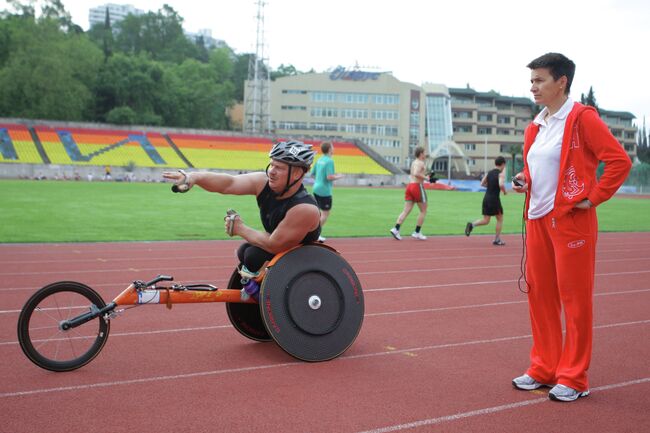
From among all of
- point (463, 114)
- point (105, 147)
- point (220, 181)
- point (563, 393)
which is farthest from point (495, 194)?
point (463, 114)

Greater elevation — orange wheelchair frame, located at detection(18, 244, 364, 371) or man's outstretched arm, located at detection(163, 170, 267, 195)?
man's outstretched arm, located at detection(163, 170, 267, 195)

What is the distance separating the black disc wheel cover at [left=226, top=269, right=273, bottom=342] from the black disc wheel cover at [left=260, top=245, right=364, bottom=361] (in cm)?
73

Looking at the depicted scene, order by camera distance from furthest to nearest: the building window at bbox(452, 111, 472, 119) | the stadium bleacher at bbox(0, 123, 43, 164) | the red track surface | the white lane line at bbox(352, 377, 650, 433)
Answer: the building window at bbox(452, 111, 472, 119) < the stadium bleacher at bbox(0, 123, 43, 164) < the red track surface < the white lane line at bbox(352, 377, 650, 433)

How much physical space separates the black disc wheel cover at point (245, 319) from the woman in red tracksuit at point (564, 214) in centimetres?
224

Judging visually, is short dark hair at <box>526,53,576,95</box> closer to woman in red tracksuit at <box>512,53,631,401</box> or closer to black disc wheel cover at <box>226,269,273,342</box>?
woman in red tracksuit at <box>512,53,631,401</box>

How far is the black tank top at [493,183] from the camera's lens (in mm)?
15406

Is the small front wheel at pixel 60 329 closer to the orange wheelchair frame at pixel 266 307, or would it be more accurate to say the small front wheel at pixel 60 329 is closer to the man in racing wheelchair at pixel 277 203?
the orange wheelchair frame at pixel 266 307

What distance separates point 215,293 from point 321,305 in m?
0.82

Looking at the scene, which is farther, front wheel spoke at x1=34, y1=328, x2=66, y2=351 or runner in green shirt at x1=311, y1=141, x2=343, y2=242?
runner in green shirt at x1=311, y1=141, x2=343, y2=242

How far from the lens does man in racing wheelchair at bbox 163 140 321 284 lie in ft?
17.7

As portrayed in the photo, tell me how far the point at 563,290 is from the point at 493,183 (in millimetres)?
11178

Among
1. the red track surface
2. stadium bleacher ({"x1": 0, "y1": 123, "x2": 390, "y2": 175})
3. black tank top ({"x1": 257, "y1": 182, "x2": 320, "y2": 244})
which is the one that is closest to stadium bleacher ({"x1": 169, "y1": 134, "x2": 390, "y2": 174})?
stadium bleacher ({"x1": 0, "y1": 123, "x2": 390, "y2": 175})

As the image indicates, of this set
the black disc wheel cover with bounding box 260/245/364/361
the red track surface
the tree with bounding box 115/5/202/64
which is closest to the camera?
the red track surface

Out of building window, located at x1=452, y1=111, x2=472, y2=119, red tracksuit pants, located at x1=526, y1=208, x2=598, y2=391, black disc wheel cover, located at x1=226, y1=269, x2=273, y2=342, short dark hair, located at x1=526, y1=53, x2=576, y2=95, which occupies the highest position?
building window, located at x1=452, y1=111, x2=472, y2=119
